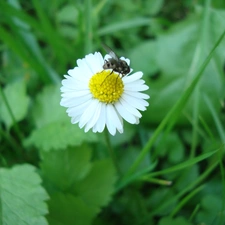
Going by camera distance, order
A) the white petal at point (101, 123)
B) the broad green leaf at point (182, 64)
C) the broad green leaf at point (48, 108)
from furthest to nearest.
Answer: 1. the broad green leaf at point (182, 64)
2. the broad green leaf at point (48, 108)
3. the white petal at point (101, 123)

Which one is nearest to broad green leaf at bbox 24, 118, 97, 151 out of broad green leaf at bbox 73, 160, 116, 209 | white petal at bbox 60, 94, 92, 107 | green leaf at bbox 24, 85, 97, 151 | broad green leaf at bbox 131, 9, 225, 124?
green leaf at bbox 24, 85, 97, 151

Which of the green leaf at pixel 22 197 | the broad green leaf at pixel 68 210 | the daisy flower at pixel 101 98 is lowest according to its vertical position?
the broad green leaf at pixel 68 210

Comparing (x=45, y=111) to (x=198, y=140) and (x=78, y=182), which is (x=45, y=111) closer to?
(x=78, y=182)

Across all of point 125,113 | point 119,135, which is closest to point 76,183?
point 119,135

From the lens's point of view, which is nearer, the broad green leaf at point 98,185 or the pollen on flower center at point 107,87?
the pollen on flower center at point 107,87

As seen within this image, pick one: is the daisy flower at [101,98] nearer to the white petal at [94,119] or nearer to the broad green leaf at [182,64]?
the white petal at [94,119]

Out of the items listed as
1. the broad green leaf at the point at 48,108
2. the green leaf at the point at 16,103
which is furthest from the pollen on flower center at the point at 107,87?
the green leaf at the point at 16,103

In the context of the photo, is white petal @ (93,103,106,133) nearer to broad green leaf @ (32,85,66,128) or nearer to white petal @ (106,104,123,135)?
white petal @ (106,104,123,135)

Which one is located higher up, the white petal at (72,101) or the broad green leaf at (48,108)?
the broad green leaf at (48,108)
